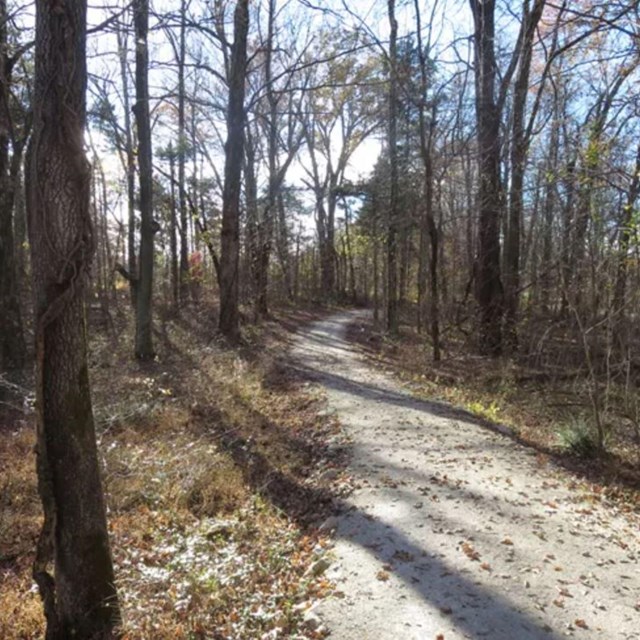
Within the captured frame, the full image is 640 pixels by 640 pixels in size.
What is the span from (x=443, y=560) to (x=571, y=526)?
49.0 inches

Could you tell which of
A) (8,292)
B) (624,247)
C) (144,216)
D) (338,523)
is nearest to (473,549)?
(338,523)

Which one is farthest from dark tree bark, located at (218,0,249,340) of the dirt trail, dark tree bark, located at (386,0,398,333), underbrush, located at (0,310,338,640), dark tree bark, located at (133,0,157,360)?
the dirt trail

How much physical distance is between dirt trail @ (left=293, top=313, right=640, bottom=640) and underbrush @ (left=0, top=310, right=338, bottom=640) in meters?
0.36

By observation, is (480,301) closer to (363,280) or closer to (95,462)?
(95,462)

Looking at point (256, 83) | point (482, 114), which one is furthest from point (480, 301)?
point (256, 83)

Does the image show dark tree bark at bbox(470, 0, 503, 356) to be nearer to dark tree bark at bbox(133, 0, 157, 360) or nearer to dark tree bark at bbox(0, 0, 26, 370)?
dark tree bark at bbox(133, 0, 157, 360)

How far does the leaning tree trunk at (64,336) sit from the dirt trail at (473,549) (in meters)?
1.48

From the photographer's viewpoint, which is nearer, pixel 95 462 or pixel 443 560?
pixel 95 462

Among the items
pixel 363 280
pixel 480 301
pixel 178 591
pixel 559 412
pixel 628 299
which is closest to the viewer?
pixel 178 591

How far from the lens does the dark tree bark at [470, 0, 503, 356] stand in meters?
10.9

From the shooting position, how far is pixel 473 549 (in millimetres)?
3754

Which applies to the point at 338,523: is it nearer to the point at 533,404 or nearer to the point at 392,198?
the point at 533,404

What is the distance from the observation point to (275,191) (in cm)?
2028

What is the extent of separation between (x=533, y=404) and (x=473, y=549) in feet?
17.4
